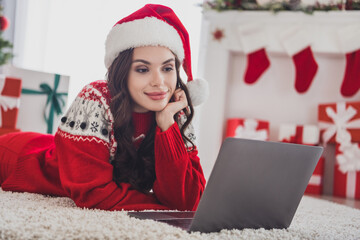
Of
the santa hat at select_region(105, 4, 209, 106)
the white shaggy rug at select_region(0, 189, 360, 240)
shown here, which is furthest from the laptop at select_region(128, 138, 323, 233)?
the santa hat at select_region(105, 4, 209, 106)

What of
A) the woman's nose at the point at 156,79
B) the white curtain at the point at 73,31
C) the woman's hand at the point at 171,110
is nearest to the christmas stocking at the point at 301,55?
the white curtain at the point at 73,31

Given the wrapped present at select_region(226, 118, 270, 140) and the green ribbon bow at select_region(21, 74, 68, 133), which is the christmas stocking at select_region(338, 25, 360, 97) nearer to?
the wrapped present at select_region(226, 118, 270, 140)

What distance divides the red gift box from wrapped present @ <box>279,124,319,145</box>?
1.69m

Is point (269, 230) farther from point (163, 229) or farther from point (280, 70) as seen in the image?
point (280, 70)

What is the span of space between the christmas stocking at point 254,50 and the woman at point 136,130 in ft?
5.44

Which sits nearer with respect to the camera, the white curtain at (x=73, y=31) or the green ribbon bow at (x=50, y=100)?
the green ribbon bow at (x=50, y=100)

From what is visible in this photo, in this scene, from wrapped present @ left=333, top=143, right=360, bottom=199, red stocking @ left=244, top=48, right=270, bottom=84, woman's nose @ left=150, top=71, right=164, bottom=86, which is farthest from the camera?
red stocking @ left=244, top=48, right=270, bottom=84

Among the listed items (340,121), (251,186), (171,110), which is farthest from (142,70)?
(340,121)

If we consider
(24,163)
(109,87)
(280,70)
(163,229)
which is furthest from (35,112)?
(280,70)

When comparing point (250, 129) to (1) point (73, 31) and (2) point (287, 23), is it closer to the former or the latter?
(2) point (287, 23)

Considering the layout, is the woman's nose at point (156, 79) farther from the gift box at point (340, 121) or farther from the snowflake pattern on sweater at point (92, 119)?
the gift box at point (340, 121)

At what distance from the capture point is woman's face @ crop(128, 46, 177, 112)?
3.73 feet

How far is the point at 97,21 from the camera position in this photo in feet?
9.36

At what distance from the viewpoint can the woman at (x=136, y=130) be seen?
105 centimetres
